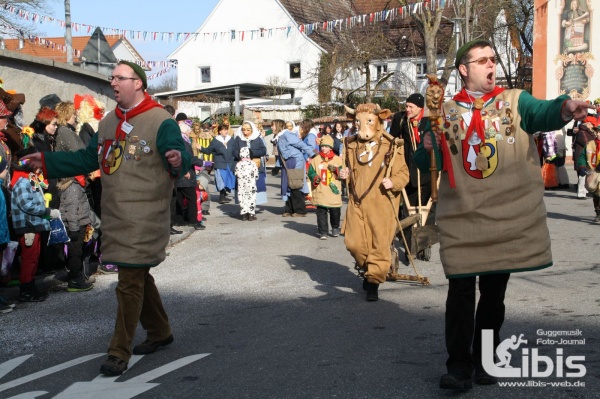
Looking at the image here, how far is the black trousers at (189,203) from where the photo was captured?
1444cm

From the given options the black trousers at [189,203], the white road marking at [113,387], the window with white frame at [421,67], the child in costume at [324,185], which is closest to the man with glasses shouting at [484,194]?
the white road marking at [113,387]

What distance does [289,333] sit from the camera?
6699 millimetres

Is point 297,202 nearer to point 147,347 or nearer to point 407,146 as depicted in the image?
point 407,146

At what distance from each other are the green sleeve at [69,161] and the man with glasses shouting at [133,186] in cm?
11

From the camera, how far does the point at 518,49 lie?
165ft

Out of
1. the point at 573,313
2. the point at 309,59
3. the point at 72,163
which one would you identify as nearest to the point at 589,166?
the point at 573,313

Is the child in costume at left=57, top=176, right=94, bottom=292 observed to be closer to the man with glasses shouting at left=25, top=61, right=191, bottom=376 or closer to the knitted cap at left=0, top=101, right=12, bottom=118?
the knitted cap at left=0, top=101, right=12, bottom=118

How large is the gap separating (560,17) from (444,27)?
21227 millimetres

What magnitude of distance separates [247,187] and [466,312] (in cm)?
1145

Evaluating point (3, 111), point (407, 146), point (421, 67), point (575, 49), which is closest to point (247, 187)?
point (407, 146)

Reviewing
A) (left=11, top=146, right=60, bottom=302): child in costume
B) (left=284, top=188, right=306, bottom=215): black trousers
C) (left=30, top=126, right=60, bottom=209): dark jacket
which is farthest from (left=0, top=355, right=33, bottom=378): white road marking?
(left=284, top=188, right=306, bottom=215): black trousers

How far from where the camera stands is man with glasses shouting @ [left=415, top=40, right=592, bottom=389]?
16.0 ft

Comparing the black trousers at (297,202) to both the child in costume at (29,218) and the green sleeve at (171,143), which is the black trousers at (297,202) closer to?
the child in costume at (29,218)

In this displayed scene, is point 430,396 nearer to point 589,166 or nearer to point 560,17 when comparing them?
point 589,166
